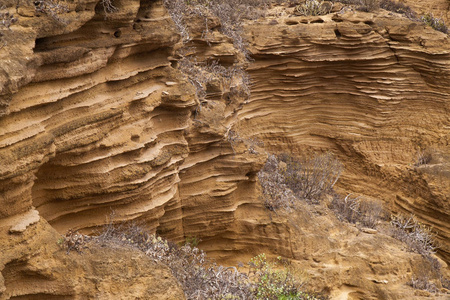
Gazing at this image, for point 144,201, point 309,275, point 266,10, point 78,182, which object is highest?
point 266,10

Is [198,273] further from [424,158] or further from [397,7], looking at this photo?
[397,7]

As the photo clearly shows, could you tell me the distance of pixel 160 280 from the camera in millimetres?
5328

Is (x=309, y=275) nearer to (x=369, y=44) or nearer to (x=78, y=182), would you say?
(x=78, y=182)

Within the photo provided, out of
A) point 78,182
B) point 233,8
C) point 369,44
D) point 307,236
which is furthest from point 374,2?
point 78,182

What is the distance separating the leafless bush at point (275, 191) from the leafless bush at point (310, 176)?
0.27 m

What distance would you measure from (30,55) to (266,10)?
8.94m

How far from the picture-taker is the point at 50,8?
5.04 meters

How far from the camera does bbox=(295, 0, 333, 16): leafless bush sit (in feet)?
42.0

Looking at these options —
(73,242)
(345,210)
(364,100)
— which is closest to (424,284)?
(345,210)

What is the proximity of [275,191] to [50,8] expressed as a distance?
492 cm

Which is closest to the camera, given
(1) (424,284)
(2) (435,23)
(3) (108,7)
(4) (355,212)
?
(3) (108,7)

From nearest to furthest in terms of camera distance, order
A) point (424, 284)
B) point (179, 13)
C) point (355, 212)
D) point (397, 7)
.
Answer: point (424, 284) → point (179, 13) → point (355, 212) → point (397, 7)

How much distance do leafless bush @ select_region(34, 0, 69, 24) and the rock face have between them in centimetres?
4

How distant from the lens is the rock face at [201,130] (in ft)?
15.9
